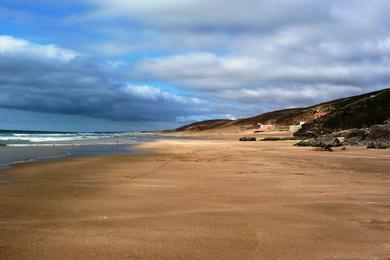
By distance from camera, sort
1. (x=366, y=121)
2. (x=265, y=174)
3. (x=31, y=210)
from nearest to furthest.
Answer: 1. (x=31, y=210)
2. (x=265, y=174)
3. (x=366, y=121)

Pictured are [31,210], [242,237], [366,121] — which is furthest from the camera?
[366,121]

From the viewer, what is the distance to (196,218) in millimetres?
7211

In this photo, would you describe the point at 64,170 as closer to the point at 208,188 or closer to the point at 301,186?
the point at 208,188

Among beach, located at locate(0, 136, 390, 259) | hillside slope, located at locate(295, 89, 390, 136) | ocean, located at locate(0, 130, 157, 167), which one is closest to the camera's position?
beach, located at locate(0, 136, 390, 259)

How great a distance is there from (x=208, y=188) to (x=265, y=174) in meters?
3.49

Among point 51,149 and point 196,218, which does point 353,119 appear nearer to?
point 51,149

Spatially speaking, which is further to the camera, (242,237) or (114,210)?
(114,210)

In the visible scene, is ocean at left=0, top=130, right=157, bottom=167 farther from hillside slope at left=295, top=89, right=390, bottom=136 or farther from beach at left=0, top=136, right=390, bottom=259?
hillside slope at left=295, top=89, right=390, bottom=136

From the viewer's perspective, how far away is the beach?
5.45 metres

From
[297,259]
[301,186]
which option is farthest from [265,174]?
[297,259]

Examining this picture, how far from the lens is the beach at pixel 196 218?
5453 millimetres

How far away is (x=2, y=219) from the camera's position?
7.03 m

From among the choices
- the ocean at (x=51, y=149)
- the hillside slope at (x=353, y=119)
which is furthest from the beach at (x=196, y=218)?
the hillside slope at (x=353, y=119)

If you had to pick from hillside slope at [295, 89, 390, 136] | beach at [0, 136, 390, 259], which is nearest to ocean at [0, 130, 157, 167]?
beach at [0, 136, 390, 259]
